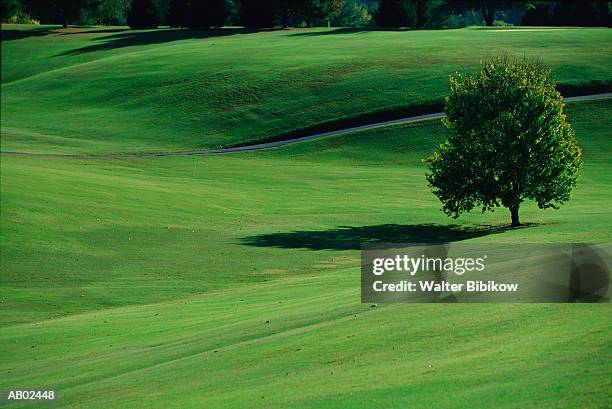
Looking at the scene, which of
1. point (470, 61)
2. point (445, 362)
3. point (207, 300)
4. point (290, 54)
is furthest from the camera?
point (290, 54)

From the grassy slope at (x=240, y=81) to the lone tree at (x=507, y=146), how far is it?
1708 inches

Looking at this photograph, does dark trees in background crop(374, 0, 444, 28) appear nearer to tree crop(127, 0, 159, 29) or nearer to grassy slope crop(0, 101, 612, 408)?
tree crop(127, 0, 159, 29)

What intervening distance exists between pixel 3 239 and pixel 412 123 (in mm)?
53637

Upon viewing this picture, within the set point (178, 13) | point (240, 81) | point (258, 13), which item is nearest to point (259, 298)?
point (240, 81)

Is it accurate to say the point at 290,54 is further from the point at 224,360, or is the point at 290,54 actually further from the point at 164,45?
the point at 224,360

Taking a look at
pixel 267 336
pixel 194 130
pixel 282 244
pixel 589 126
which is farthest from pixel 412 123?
pixel 267 336

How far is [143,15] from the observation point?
6959 inches

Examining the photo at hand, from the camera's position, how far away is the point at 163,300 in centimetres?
3934

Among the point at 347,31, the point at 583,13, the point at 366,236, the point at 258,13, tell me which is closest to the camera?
the point at 366,236

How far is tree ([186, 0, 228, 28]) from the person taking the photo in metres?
167

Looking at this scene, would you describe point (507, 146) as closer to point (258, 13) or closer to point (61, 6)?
point (258, 13)
